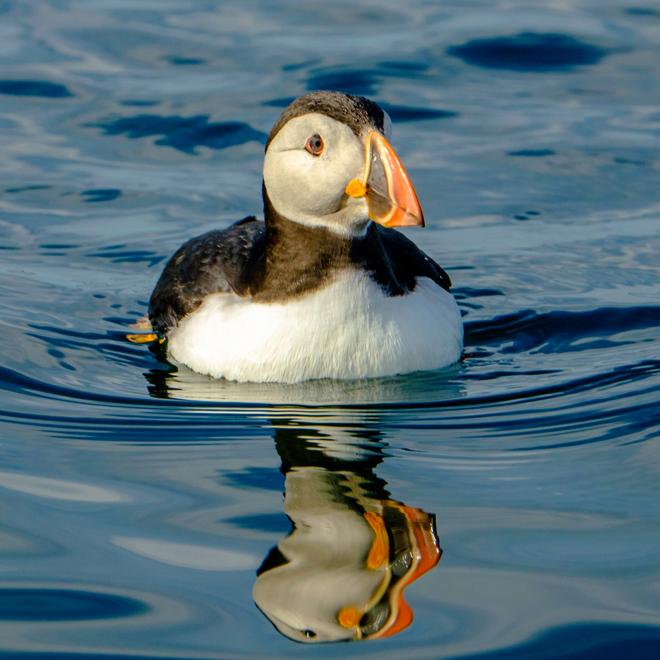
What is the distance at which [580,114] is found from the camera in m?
12.3

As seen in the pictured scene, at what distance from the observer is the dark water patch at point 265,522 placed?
18.1 ft

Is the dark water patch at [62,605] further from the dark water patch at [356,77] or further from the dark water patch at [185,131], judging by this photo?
the dark water patch at [356,77]

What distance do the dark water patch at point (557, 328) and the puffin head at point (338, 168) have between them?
1.62 m

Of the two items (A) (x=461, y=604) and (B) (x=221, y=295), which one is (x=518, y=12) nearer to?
(B) (x=221, y=295)

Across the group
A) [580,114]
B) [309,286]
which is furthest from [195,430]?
[580,114]

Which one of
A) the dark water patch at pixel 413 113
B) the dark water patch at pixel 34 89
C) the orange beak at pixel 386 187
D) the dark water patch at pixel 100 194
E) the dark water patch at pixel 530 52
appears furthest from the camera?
the dark water patch at pixel 530 52

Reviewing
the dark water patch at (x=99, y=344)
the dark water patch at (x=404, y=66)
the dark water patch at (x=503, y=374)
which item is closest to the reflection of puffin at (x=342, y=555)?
the dark water patch at (x=503, y=374)

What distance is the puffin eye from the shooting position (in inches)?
263

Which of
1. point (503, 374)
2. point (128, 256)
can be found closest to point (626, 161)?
point (128, 256)

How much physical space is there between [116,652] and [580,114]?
8518 mm

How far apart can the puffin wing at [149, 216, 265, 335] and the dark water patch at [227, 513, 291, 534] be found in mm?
1986

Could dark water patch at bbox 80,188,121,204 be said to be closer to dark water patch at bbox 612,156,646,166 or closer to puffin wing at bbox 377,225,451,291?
puffin wing at bbox 377,225,451,291

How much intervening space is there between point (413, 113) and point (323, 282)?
5.79 metres

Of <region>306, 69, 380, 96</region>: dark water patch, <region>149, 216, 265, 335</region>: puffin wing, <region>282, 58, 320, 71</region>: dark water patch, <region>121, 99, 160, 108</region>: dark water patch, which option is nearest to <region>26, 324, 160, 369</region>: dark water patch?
<region>149, 216, 265, 335</region>: puffin wing
